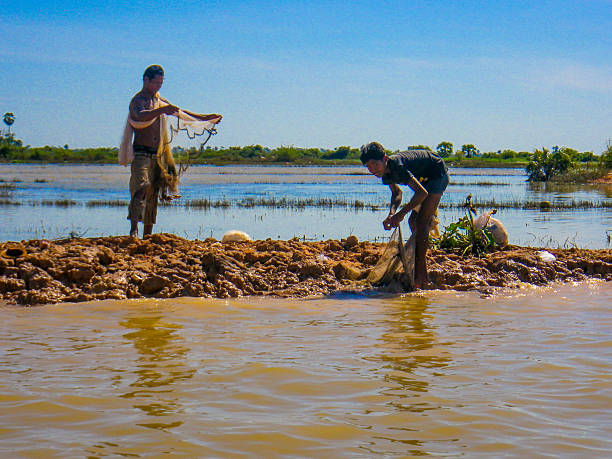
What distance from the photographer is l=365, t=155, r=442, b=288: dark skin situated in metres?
6.98

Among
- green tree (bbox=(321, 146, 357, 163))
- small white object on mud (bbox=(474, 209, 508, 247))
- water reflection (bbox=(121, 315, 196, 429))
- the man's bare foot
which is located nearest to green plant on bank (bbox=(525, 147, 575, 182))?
small white object on mud (bbox=(474, 209, 508, 247))

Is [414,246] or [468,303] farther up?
[414,246]

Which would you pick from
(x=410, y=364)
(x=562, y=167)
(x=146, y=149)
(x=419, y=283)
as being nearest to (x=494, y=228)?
(x=419, y=283)

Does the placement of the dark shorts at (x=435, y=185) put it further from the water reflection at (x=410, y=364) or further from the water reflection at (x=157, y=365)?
the water reflection at (x=157, y=365)

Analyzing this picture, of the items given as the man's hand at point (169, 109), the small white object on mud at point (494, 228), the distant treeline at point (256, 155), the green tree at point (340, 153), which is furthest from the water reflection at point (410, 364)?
the green tree at point (340, 153)

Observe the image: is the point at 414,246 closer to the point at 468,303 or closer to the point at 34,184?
the point at 468,303

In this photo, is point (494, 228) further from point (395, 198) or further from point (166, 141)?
point (166, 141)

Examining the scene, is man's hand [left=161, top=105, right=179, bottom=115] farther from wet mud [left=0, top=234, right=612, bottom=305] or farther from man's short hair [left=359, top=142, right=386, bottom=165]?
man's short hair [left=359, top=142, right=386, bottom=165]

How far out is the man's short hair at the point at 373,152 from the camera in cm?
693

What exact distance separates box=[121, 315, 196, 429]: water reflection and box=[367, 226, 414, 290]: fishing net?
251 centimetres

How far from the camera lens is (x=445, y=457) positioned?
3.43 metres

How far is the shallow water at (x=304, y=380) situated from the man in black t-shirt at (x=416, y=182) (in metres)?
0.83

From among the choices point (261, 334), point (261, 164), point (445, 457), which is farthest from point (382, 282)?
point (261, 164)

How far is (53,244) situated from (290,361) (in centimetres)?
442
